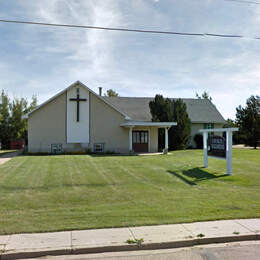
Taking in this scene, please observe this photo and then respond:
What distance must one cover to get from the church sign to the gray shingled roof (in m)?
14.6

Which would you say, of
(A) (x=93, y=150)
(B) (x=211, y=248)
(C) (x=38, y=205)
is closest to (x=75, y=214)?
(C) (x=38, y=205)

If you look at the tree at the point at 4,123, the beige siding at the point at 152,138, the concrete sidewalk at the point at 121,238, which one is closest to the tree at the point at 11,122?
the tree at the point at 4,123

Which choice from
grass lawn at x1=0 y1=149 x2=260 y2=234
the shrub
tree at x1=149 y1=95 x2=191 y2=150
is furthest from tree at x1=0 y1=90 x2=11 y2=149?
grass lawn at x1=0 y1=149 x2=260 y2=234

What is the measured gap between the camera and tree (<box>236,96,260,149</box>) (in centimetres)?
3394

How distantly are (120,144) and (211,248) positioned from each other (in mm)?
20164

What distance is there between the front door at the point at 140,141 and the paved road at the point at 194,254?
21.0 meters

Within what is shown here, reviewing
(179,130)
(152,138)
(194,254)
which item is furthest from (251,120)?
(194,254)

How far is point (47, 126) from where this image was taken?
24.4 metres

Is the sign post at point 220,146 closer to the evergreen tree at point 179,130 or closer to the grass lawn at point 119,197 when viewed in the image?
the grass lawn at point 119,197

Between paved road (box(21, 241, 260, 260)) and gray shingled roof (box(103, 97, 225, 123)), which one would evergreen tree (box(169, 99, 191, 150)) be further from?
paved road (box(21, 241, 260, 260))

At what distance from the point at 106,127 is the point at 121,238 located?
1997 cm

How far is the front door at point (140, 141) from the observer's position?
2644cm

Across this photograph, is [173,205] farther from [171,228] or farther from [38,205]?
[38,205]

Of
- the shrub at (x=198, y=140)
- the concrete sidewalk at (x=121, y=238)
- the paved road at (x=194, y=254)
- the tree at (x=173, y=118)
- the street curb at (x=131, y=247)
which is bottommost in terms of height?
the paved road at (x=194, y=254)
